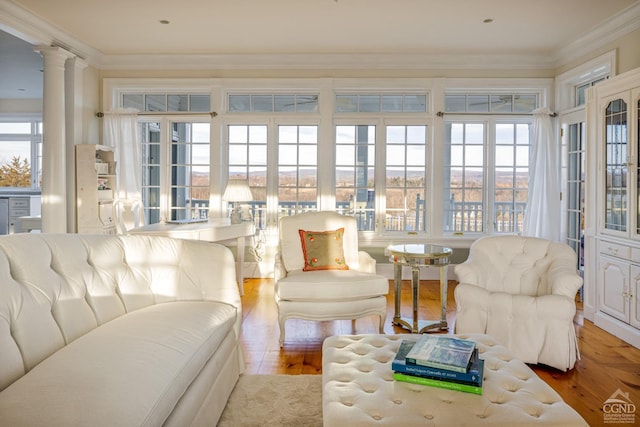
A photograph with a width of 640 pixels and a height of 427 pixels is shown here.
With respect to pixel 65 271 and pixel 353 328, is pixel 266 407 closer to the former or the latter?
pixel 65 271

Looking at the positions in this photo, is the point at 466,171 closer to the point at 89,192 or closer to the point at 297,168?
the point at 297,168

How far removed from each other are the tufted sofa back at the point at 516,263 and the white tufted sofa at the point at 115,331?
1863 mm

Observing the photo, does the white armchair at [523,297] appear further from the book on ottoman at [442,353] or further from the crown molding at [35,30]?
the crown molding at [35,30]

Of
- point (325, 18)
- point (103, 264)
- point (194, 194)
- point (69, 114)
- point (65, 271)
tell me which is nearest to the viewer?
point (65, 271)

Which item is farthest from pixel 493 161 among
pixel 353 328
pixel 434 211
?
pixel 353 328

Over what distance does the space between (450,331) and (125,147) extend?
172 inches

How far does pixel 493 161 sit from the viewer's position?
579 centimetres

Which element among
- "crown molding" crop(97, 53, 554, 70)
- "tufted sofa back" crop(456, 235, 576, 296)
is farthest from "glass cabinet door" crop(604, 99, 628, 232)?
"crown molding" crop(97, 53, 554, 70)

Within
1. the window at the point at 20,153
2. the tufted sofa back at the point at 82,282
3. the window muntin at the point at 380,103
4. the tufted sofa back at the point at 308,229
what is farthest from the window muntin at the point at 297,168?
the window at the point at 20,153

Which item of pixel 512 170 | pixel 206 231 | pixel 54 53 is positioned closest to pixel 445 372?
pixel 206 231

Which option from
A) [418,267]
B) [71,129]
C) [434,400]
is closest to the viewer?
[434,400]

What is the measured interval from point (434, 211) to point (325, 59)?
2.35 m

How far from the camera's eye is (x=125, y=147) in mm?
5652

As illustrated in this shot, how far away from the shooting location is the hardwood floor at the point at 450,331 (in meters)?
2.62
